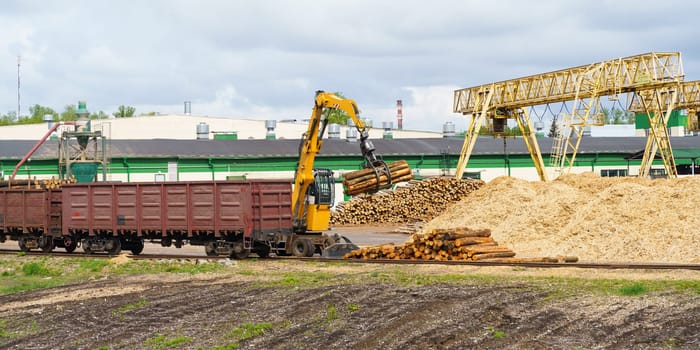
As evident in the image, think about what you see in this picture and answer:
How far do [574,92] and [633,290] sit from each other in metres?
29.7

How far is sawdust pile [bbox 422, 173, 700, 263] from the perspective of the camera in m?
25.3

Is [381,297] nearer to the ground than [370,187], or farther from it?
nearer to the ground

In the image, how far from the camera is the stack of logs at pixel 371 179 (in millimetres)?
25953

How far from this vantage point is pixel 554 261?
76.2 ft

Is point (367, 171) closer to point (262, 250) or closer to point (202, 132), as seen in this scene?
point (262, 250)

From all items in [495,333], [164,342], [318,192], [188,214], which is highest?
[318,192]

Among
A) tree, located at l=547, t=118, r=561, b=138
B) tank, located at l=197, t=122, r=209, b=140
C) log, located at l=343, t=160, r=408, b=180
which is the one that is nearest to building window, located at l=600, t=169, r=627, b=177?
tree, located at l=547, t=118, r=561, b=138

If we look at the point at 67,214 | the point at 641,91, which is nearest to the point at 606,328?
the point at 67,214

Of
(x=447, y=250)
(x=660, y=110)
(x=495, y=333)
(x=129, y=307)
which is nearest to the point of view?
(x=495, y=333)

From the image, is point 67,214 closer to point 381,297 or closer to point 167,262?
point 167,262

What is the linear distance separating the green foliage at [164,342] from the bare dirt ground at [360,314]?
2 cm

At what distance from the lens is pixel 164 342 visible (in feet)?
43.7

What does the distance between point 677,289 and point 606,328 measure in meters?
4.10

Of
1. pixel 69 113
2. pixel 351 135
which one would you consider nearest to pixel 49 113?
pixel 69 113
